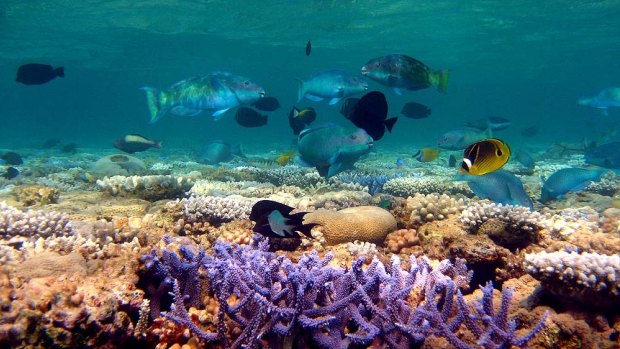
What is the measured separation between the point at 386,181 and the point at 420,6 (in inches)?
971

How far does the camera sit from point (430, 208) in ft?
17.2

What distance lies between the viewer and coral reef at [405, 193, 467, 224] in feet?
17.1

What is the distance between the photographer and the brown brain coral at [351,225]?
15.5 ft

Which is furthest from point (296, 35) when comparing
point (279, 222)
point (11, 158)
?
point (279, 222)

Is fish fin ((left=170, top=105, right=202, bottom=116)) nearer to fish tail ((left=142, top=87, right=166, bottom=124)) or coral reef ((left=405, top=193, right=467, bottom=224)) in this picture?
fish tail ((left=142, top=87, right=166, bottom=124))

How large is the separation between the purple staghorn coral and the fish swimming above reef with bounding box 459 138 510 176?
1.07m

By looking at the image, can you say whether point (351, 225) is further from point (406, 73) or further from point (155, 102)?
point (155, 102)

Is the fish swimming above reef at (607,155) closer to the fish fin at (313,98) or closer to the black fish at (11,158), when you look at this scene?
the fish fin at (313,98)

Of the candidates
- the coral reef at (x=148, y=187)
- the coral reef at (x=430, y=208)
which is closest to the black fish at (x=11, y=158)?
the coral reef at (x=148, y=187)

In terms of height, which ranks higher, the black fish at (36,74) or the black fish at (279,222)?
the black fish at (36,74)

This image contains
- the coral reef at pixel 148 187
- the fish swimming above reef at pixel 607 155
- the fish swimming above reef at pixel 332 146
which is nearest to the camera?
the fish swimming above reef at pixel 332 146

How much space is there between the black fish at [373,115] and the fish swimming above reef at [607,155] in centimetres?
1153

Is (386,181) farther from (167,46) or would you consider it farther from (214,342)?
(167,46)

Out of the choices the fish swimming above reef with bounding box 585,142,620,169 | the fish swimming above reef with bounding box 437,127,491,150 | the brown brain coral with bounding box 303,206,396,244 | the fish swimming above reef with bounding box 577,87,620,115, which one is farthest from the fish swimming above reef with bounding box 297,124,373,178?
the fish swimming above reef with bounding box 577,87,620,115
